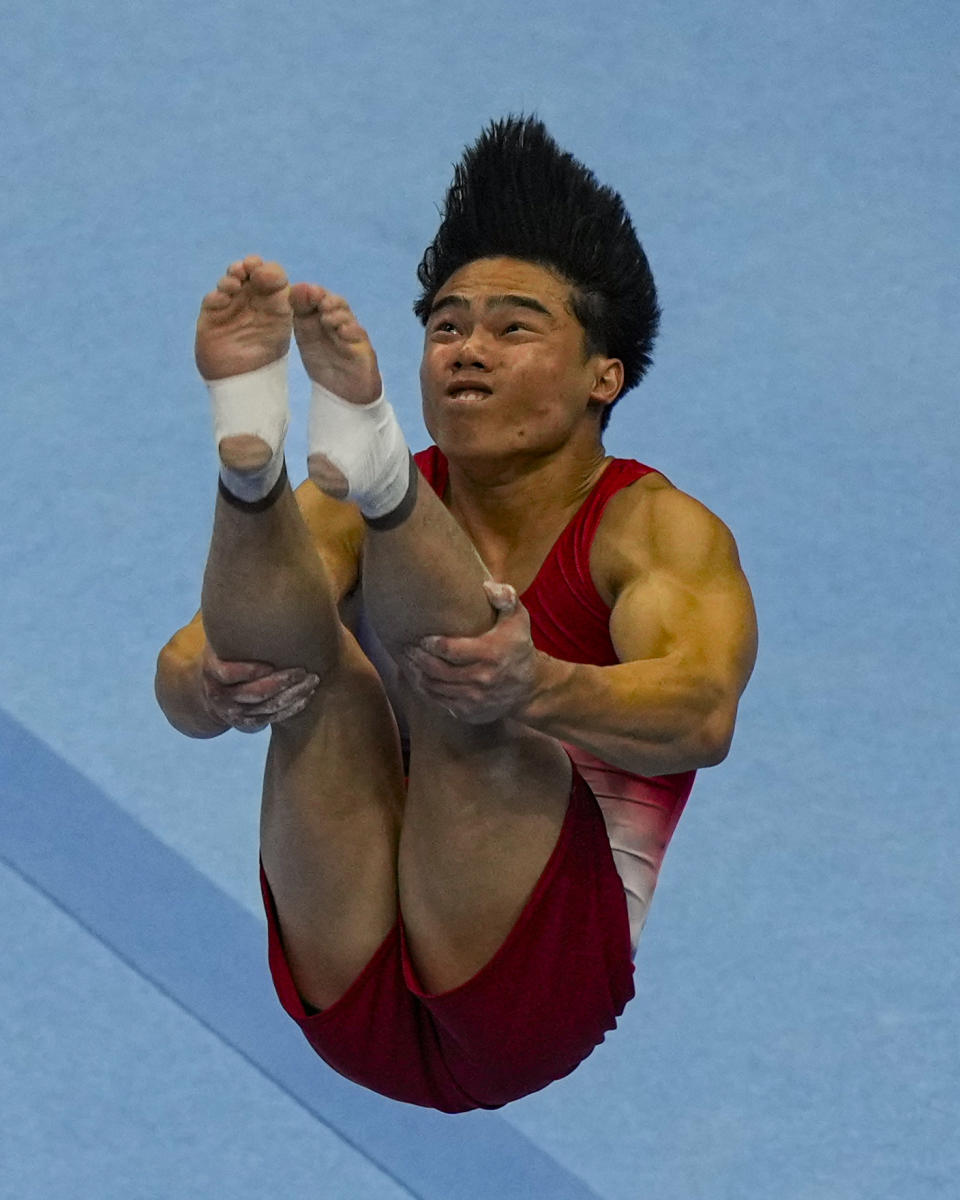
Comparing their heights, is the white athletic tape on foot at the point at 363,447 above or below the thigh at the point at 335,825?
above

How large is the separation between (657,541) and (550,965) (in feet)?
1.51

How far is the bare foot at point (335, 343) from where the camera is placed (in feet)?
6.52

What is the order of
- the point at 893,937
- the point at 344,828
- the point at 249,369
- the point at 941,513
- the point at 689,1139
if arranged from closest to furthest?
the point at 249,369 → the point at 344,828 → the point at 689,1139 → the point at 893,937 → the point at 941,513

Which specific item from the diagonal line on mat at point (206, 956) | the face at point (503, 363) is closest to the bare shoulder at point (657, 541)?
the face at point (503, 363)

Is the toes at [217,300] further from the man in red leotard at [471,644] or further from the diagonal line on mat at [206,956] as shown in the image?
the diagonal line on mat at [206,956]

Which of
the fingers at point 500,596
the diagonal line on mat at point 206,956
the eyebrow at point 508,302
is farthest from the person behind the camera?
the diagonal line on mat at point 206,956

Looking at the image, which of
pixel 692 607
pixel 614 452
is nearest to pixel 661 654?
pixel 692 607

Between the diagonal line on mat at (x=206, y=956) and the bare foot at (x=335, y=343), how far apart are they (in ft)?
6.00

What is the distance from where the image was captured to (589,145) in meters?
4.84

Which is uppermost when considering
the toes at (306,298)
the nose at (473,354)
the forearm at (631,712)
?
the nose at (473,354)

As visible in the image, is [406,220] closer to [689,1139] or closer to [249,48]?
[249,48]

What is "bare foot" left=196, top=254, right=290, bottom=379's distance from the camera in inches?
78.8

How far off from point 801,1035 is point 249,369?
A: 2.01 m

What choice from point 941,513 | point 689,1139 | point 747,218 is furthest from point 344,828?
point 747,218
